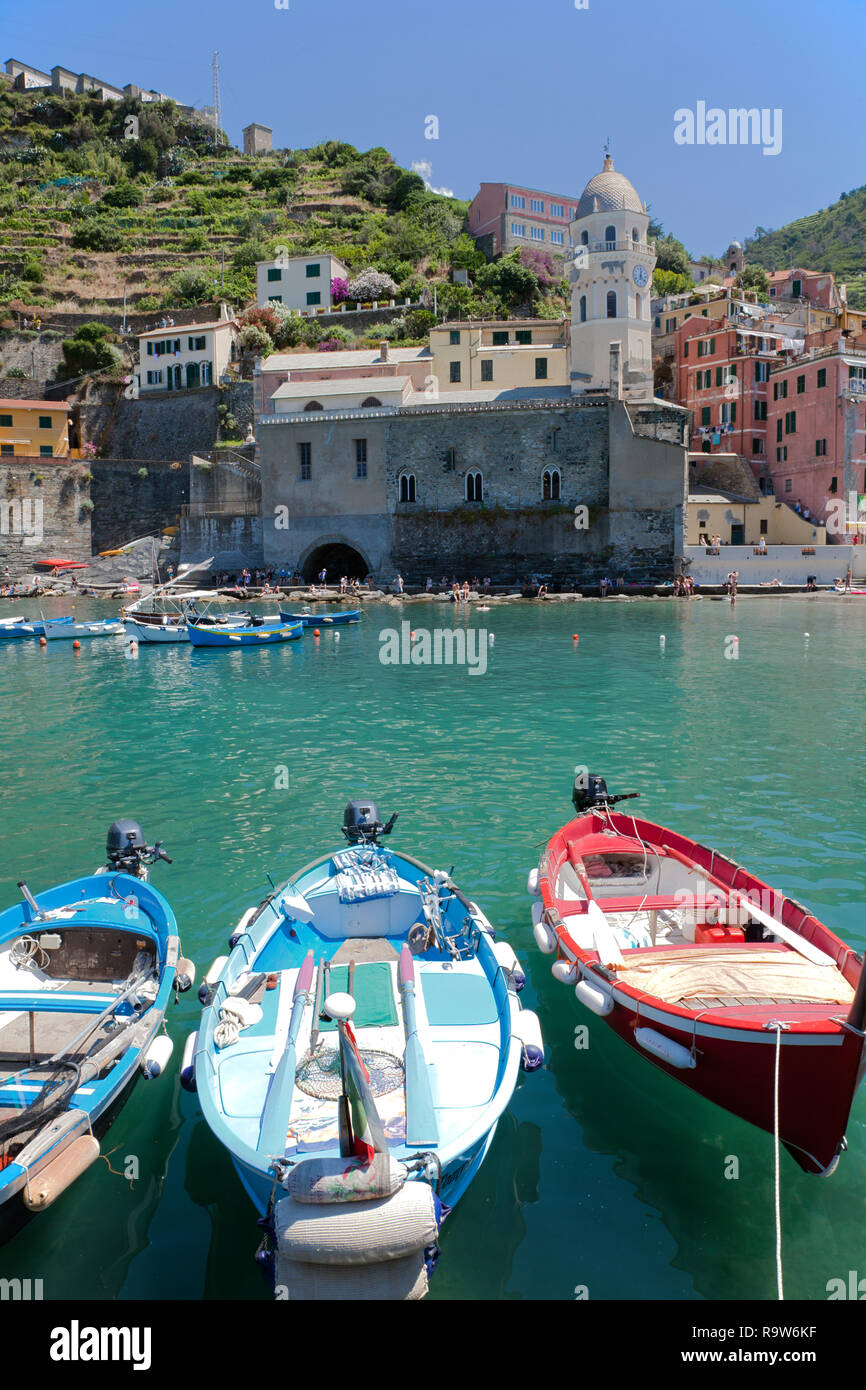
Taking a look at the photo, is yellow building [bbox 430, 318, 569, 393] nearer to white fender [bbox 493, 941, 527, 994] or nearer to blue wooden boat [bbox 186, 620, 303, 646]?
blue wooden boat [bbox 186, 620, 303, 646]

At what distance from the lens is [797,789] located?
1362cm

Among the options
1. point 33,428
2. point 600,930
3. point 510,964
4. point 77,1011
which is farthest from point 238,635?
point 33,428

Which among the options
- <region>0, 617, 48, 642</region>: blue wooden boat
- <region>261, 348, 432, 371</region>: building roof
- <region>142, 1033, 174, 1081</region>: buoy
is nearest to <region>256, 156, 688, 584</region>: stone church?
<region>261, 348, 432, 371</region>: building roof

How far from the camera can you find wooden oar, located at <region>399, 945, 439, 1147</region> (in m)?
4.94

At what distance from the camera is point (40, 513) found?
55438 mm

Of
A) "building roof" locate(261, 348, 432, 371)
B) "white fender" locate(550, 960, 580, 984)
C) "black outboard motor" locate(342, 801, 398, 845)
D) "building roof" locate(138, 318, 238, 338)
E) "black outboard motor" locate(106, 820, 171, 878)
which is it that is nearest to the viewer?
"white fender" locate(550, 960, 580, 984)

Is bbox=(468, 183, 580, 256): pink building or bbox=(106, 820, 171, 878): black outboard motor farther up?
bbox=(468, 183, 580, 256): pink building

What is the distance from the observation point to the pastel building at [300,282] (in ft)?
216

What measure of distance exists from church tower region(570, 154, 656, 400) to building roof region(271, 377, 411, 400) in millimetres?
10144

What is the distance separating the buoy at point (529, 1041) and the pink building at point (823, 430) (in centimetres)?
4928

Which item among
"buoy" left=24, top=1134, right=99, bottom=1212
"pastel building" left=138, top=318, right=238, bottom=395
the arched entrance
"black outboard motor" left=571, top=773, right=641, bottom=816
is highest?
"pastel building" left=138, top=318, right=238, bottom=395

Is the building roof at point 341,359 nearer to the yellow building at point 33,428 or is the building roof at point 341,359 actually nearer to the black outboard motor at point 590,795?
the yellow building at point 33,428

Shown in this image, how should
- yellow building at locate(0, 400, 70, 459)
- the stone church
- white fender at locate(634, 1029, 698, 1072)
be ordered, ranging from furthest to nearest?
yellow building at locate(0, 400, 70, 459)
the stone church
white fender at locate(634, 1029, 698, 1072)
